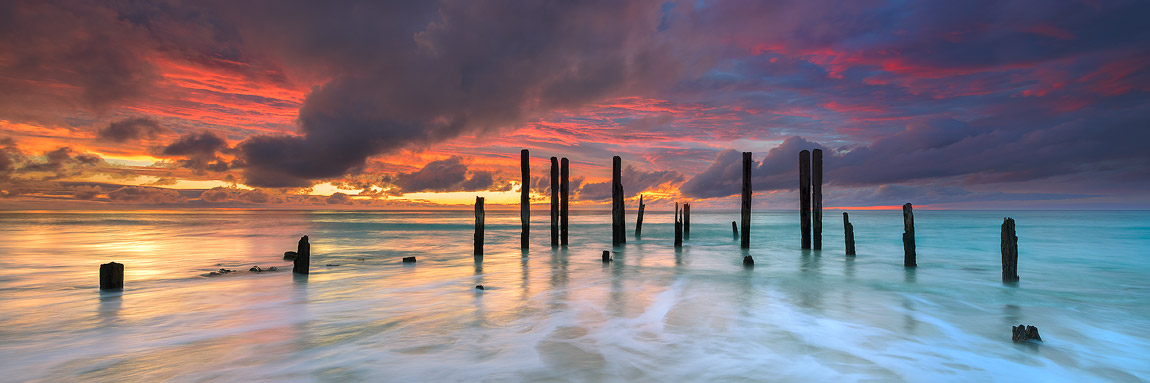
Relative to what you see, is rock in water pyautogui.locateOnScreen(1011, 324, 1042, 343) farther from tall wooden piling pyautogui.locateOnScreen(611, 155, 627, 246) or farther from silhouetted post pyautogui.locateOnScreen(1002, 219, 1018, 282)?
tall wooden piling pyautogui.locateOnScreen(611, 155, 627, 246)

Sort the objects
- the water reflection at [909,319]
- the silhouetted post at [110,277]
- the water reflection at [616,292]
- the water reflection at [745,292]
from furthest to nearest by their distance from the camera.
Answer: the silhouetted post at [110,277], the water reflection at [745,292], the water reflection at [616,292], the water reflection at [909,319]

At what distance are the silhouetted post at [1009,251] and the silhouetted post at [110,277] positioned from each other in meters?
19.7

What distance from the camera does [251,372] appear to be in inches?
229

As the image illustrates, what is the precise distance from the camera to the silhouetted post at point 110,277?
1127 cm

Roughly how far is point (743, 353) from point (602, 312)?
2.92 m

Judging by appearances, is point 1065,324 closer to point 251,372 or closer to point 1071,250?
point 251,372

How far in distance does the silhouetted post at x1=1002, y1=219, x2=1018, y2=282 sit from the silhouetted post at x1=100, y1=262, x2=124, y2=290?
1972cm

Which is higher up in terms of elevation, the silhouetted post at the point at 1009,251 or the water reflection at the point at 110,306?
the silhouetted post at the point at 1009,251

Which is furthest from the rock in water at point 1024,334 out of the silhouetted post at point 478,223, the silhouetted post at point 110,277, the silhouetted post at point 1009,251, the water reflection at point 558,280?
the silhouetted post at point 110,277

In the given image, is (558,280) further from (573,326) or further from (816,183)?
(816,183)

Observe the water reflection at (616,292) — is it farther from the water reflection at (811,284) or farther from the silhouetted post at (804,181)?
the silhouetted post at (804,181)

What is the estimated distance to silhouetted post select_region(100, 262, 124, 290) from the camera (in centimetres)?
1127

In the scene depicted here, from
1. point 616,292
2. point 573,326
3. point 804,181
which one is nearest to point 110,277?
point 573,326

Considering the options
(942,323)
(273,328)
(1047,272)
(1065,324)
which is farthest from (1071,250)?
(273,328)
